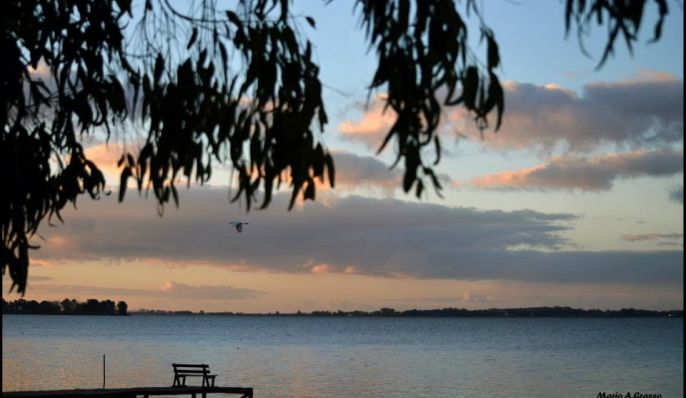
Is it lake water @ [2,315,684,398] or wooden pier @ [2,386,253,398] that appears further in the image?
lake water @ [2,315,684,398]

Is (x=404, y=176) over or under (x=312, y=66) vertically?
under

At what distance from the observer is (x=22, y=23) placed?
10078 mm

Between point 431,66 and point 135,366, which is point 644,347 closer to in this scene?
point 135,366

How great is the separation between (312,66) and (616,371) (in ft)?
223

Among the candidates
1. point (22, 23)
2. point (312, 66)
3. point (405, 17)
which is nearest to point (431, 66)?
point (405, 17)

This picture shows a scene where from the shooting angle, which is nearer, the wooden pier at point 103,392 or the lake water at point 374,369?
the wooden pier at point 103,392

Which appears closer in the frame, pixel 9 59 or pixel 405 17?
pixel 405 17

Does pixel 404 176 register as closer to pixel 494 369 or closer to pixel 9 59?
pixel 9 59

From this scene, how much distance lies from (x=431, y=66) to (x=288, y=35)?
55.2 inches

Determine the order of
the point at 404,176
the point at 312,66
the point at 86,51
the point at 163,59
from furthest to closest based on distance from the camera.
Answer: the point at 86,51 < the point at 163,59 < the point at 312,66 < the point at 404,176

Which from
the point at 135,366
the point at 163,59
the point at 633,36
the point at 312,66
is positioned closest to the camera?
the point at 633,36

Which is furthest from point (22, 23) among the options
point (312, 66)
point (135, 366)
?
point (135, 366)

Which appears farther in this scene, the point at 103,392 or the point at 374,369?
the point at 374,369

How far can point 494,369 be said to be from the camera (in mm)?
72938
